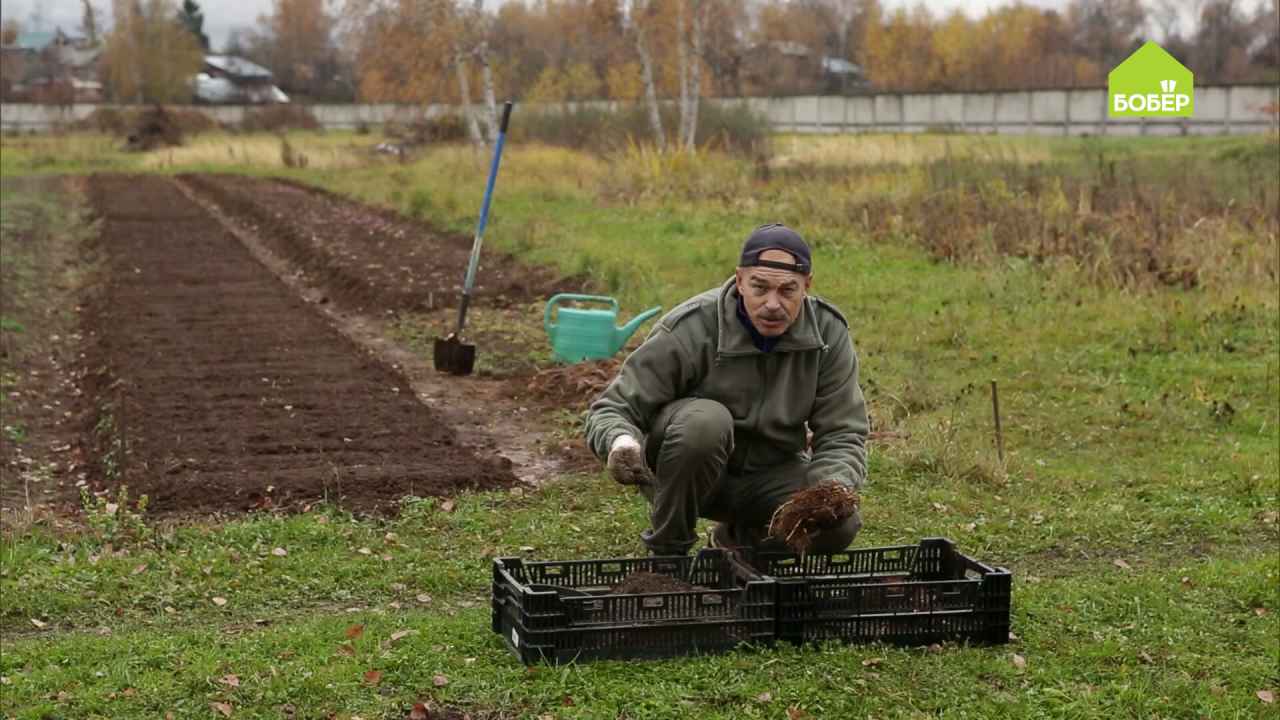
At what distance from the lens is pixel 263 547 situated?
7.71 m

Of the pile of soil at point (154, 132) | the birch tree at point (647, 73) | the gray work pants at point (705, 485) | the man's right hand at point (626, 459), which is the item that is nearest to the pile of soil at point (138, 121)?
the pile of soil at point (154, 132)

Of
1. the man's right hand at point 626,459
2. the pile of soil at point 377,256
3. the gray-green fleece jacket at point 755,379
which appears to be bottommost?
the pile of soil at point 377,256

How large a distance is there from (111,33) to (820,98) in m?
50.7

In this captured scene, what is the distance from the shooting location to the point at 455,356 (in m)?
12.9

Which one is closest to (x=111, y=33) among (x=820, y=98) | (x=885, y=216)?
(x=820, y=98)

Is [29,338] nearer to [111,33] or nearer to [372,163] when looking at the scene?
[372,163]

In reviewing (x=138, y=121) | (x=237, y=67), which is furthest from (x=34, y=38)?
(x=138, y=121)

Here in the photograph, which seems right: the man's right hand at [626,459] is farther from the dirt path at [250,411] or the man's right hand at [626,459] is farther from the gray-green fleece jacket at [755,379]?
the dirt path at [250,411]

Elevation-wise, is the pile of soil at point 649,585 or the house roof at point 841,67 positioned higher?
the house roof at point 841,67

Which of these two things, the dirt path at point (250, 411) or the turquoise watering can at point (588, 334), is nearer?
the dirt path at point (250, 411)

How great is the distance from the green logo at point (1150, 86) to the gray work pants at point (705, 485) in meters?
4.47

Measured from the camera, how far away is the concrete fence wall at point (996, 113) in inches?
2000

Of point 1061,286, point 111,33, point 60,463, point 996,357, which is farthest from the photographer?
point 111,33

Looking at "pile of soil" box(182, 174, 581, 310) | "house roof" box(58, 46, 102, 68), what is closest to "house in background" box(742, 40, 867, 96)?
"pile of soil" box(182, 174, 581, 310)
